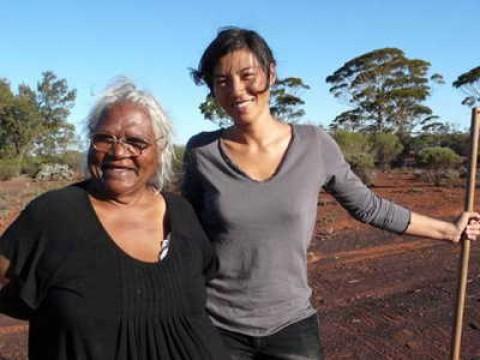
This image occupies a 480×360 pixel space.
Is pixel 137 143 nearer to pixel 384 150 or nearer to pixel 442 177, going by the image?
pixel 442 177

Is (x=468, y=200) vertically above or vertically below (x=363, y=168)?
below

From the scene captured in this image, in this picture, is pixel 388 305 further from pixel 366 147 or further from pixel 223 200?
pixel 366 147

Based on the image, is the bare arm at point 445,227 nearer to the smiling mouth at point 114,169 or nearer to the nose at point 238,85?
the nose at point 238,85

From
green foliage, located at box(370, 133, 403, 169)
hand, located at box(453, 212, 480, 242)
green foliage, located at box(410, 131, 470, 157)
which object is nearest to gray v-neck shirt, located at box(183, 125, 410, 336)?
hand, located at box(453, 212, 480, 242)

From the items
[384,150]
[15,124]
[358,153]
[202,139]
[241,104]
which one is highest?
[15,124]

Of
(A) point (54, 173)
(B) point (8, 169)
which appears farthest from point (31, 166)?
(A) point (54, 173)

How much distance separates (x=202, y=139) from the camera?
2277 millimetres

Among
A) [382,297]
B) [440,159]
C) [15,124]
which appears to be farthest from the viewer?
[15,124]

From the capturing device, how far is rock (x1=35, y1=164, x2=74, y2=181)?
69.2 feet

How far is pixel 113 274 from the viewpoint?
1.70m

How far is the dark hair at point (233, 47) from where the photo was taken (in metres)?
2.13

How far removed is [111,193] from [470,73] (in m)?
31.2

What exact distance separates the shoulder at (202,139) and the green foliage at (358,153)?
15.5 meters

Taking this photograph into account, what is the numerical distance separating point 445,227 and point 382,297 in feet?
11.6
